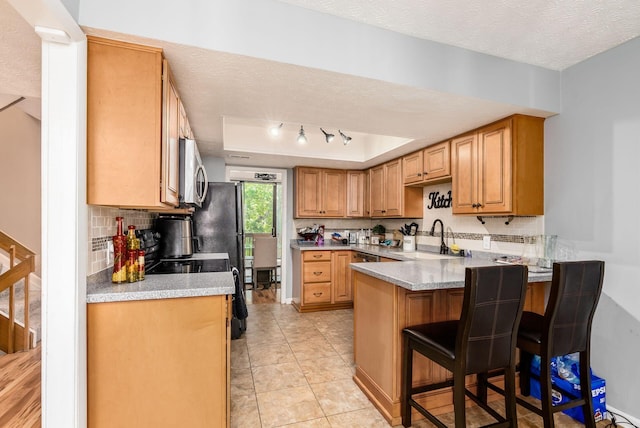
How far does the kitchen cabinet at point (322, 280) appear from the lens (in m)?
4.41

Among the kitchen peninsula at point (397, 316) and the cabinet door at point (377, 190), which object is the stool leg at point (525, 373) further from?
the cabinet door at point (377, 190)

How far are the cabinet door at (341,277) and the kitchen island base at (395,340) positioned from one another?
2.13 m

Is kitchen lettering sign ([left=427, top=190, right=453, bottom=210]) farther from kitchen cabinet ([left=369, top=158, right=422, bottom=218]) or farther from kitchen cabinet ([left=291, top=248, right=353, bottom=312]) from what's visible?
kitchen cabinet ([left=291, top=248, right=353, bottom=312])

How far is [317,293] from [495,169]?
111 inches

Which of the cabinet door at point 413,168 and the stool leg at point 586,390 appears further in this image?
the cabinet door at point 413,168

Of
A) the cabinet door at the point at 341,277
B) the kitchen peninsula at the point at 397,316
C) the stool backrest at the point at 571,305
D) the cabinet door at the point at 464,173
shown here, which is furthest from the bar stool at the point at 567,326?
the cabinet door at the point at 341,277

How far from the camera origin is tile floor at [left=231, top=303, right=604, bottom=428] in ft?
6.62

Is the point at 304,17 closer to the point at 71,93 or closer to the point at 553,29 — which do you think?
the point at 71,93

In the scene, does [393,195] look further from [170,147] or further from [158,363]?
[158,363]

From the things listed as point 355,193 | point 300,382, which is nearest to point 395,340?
point 300,382

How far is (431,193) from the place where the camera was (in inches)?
155

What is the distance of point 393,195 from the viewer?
4172 millimetres

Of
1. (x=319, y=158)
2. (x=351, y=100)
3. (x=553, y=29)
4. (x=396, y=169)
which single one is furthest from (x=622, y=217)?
(x=319, y=158)

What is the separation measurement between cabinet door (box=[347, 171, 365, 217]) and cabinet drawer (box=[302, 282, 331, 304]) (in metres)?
1.22
